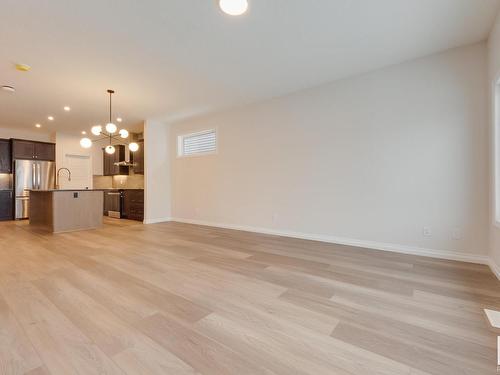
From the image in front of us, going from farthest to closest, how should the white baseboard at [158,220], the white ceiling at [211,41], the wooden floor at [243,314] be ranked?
the white baseboard at [158,220] → the white ceiling at [211,41] → the wooden floor at [243,314]

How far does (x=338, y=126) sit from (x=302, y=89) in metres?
1.01

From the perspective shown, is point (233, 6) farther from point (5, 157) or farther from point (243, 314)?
point (5, 157)

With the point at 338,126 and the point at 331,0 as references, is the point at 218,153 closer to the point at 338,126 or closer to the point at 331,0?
the point at 338,126

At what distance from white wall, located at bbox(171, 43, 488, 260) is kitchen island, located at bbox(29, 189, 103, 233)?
3070mm

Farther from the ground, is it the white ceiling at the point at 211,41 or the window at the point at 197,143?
the white ceiling at the point at 211,41

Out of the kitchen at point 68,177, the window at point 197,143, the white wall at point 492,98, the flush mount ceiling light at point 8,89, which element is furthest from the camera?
the window at point 197,143

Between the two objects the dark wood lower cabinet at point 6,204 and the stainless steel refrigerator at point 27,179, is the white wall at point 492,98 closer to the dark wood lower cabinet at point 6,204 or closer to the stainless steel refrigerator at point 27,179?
the stainless steel refrigerator at point 27,179

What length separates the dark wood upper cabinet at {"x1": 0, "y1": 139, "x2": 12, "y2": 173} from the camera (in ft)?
21.2

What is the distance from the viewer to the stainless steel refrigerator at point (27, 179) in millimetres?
6539

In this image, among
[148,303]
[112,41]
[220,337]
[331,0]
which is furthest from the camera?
[112,41]

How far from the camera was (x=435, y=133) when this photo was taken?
3.08 metres

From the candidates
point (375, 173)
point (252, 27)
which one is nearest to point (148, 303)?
point (252, 27)

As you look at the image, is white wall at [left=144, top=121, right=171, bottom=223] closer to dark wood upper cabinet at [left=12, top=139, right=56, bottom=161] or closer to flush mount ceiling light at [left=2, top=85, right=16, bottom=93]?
flush mount ceiling light at [left=2, top=85, right=16, bottom=93]

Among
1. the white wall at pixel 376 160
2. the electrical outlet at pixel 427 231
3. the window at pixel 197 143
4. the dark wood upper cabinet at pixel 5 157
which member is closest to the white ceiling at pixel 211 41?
the white wall at pixel 376 160
